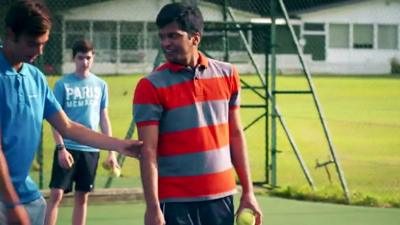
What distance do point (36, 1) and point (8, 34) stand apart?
22 cm

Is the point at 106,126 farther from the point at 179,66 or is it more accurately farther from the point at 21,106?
the point at 21,106

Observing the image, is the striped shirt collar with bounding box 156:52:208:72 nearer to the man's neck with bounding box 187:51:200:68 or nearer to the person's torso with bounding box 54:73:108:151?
the man's neck with bounding box 187:51:200:68

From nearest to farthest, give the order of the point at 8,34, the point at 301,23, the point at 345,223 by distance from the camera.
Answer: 1. the point at 8,34
2. the point at 345,223
3. the point at 301,23

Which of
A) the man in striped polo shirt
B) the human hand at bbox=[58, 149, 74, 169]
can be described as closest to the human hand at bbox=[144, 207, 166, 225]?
the man in striped polo shirt

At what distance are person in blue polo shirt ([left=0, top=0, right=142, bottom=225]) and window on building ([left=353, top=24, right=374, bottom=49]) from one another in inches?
1079

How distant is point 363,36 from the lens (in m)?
34.5

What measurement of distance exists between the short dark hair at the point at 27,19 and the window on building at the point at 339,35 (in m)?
32.3

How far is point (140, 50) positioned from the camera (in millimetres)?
19641

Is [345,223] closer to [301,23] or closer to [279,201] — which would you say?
[279,201]

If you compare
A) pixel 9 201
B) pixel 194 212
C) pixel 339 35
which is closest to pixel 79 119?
pixel 194 212

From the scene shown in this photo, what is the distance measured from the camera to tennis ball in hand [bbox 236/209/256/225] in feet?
17.8

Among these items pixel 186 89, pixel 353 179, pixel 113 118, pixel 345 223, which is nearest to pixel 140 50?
pixel 113 118

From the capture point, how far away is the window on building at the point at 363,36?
33406 millimetres

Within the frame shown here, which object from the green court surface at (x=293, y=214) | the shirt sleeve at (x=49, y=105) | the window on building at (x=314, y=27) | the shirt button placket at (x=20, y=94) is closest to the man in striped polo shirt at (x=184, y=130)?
the shirt sleeve at (x=49, y=105)
